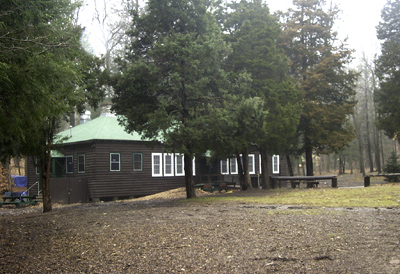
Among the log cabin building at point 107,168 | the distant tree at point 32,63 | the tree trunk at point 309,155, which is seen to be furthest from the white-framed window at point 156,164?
the distant tree at point 32,63

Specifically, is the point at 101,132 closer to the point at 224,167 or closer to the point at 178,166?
the point at 178,166

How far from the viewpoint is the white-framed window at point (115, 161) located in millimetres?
24344

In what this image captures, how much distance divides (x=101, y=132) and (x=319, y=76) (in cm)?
1458

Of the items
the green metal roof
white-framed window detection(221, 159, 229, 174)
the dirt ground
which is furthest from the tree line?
white-framed window detection(221, 159, 229, 174)

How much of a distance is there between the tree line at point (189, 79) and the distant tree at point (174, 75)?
0.05 m

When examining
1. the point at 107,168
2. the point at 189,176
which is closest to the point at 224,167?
the point at 107,168

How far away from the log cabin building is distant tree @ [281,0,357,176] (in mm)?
6511

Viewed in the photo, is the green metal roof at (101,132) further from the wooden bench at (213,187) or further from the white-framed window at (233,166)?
the white-framed window at (233,166)

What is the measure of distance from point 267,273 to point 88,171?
65.1 ft

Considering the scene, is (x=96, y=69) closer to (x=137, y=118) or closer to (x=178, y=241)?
(x=137, y=118)

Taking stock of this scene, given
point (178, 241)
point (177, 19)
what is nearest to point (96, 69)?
point (177, 19)

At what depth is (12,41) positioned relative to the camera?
725cm

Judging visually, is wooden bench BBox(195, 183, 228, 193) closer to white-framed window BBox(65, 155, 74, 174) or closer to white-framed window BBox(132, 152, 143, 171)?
white-framed window BBox(132, 152, 143, 171)

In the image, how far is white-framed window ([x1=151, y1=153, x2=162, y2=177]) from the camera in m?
26.2
